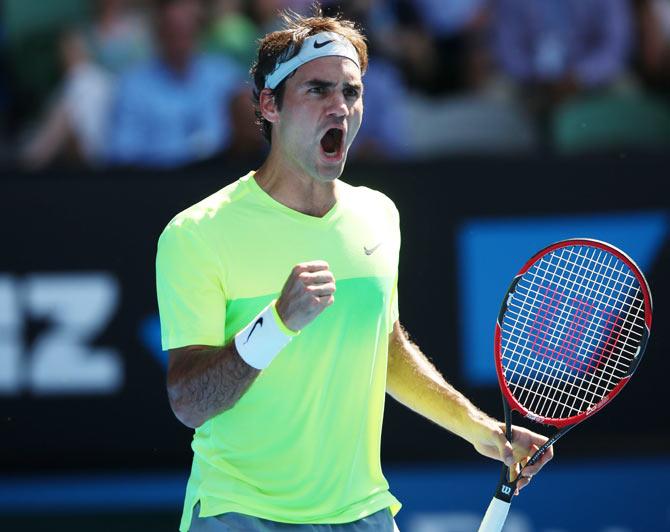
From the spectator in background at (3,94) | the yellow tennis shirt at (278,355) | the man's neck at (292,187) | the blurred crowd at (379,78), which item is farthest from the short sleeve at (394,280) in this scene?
Answer: the spectator in background at (3,94)

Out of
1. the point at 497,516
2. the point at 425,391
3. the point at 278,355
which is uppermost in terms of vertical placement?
the point at 278,355

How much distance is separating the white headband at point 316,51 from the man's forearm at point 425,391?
0.83 m

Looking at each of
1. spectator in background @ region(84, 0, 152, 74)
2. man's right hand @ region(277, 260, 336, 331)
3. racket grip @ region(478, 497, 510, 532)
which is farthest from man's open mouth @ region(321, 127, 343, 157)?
spectator in background @ region(84, 0, 152, 74)

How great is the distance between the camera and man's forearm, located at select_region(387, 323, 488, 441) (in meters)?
3.93

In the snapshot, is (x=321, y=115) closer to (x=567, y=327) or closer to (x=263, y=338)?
(x=263, y=338)

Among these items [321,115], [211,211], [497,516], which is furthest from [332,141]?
[497,516]

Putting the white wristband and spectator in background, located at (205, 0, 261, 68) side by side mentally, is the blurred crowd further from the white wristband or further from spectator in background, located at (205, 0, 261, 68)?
the white wristband

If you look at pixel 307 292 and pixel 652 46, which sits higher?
pixel 652 46

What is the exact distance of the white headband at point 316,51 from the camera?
3754 mm

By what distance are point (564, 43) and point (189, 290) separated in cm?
482

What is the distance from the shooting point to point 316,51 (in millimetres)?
3752

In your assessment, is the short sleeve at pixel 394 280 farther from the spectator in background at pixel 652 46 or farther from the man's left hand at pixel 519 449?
the spectator in background at pixel 652 46

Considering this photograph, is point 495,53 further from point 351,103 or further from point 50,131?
point 351,103

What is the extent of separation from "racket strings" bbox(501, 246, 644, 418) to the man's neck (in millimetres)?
696
